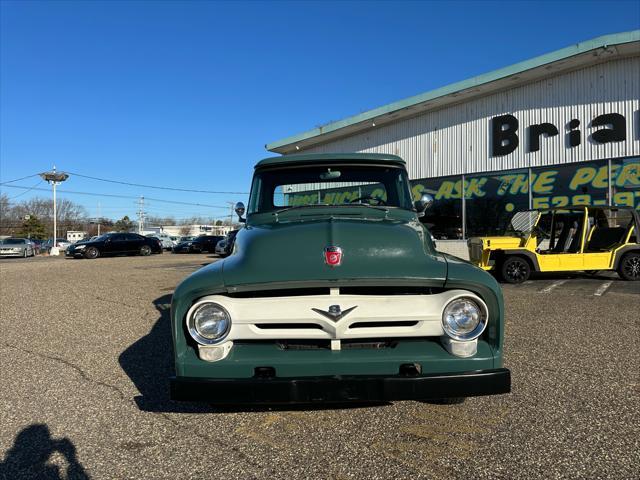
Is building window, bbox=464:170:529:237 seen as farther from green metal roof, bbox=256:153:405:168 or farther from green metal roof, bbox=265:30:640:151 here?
green metal roof, bbox=256:153:405:168

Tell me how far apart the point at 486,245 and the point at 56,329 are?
886 cm

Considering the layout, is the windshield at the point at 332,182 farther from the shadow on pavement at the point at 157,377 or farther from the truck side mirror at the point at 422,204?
the shadow on pavement at the point at 157,377

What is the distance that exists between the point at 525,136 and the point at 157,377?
47.7ft

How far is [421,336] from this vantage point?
2.68 metres

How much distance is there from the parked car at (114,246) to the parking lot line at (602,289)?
2447cm

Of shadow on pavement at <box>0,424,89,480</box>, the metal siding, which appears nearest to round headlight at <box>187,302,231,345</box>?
shadow on pavement at <box>0,424,89,480</box>

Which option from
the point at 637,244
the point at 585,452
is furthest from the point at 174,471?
the point at 637,244

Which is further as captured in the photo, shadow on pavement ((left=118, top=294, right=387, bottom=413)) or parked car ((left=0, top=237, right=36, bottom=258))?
parked car ((left=0, top=237, right=36, bottom=258))

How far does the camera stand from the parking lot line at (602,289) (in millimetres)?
8764

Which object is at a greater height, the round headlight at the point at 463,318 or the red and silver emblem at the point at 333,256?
the red and silver emblem at the point at 333,256

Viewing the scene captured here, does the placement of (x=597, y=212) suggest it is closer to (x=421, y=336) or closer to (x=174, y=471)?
(x=421, y=336)

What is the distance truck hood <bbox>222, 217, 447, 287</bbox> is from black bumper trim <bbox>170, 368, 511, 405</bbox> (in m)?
0.53

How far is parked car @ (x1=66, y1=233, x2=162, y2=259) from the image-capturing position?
1006 inches

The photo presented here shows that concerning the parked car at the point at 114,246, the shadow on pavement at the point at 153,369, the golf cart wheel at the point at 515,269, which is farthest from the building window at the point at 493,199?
the parked car at the point at 114,246
